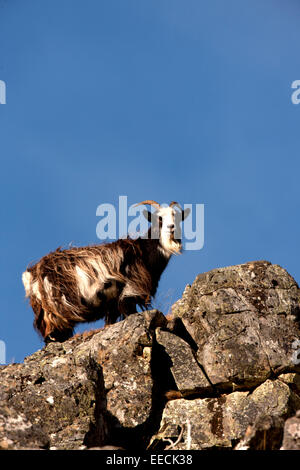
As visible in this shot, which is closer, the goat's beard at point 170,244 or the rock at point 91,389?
the rock at point 91,389

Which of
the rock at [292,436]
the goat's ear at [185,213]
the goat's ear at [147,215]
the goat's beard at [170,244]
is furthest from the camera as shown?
the goat's ear at [185,213]

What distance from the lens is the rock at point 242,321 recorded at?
8.05m

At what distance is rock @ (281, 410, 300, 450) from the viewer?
13.2 ft

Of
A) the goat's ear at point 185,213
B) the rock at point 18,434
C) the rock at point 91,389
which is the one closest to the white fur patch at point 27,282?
the rock at point 91,389

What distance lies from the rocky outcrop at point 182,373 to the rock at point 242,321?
13 millimetres

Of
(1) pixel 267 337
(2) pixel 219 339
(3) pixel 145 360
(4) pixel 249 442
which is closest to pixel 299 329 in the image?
(1) pixel 267 337

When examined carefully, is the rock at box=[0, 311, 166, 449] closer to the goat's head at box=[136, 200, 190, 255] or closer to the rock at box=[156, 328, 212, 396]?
the rock at box=[156, 328, 212, 396]

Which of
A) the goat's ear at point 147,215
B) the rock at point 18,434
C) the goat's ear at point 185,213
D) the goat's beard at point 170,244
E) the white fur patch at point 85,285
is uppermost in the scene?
the goat's ear at point 185,213

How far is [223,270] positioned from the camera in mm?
9305

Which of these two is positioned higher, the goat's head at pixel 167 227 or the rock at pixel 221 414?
the goat's head at pixel 167 227

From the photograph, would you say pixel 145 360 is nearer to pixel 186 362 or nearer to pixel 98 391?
pixel 186 362

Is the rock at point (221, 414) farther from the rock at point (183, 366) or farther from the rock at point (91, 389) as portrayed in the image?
the rock at point (91, 389)

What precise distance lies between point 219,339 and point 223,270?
1.25 metres

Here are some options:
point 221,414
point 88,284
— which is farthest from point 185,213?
point 221,414
